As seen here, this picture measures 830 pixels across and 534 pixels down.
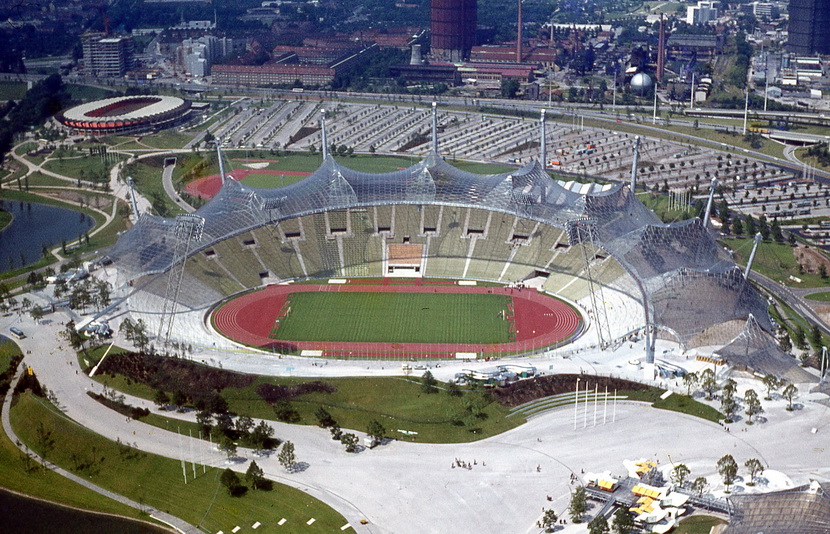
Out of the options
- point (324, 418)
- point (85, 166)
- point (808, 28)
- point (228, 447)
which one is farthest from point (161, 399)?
point (808, 28)

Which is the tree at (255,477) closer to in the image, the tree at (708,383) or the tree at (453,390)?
the tree at (453,390)

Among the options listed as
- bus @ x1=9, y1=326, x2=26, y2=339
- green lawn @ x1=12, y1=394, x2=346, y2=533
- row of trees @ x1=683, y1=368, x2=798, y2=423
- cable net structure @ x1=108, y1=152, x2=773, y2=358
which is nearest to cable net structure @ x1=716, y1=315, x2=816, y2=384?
row of trees @ x1=683, y1=368, x2=798, y2=423

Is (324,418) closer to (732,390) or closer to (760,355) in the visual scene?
→ (732,390)

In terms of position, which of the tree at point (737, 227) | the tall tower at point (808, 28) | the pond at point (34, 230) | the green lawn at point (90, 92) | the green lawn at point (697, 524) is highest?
the tall tower at point (808, 28)

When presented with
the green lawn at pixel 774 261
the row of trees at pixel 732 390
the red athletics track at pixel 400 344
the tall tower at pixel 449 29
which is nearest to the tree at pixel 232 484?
the red athletics track at pixel 400 344

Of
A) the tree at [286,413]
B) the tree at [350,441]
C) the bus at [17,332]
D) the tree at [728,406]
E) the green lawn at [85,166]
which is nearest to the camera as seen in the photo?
the tree at [350,441]

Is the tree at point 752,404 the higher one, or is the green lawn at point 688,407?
the tree at point 752,404
